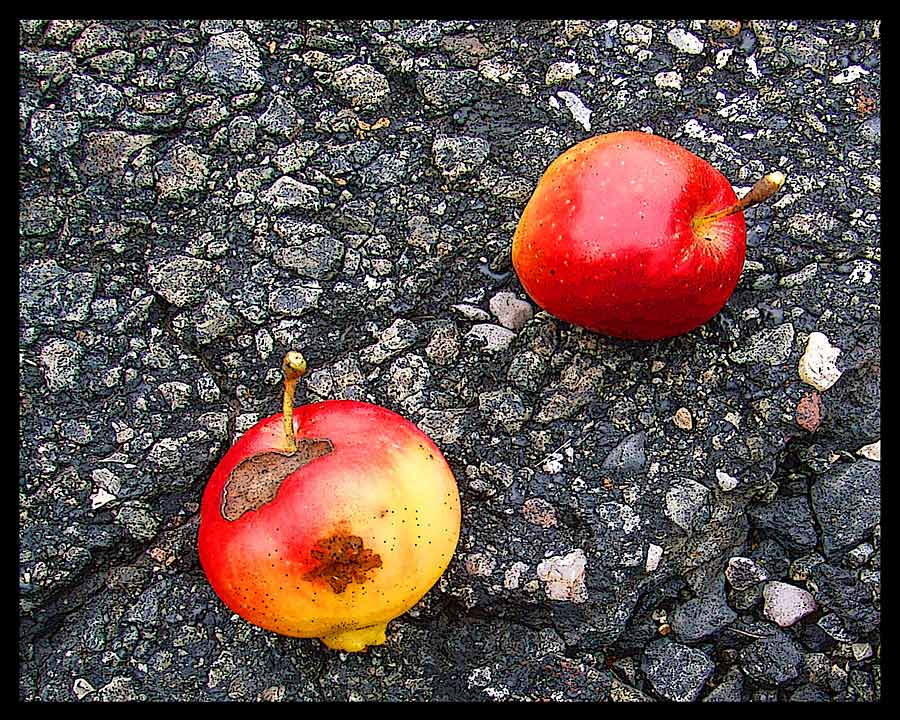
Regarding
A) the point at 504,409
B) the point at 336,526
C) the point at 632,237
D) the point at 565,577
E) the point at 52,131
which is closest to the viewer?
the point at 336,526

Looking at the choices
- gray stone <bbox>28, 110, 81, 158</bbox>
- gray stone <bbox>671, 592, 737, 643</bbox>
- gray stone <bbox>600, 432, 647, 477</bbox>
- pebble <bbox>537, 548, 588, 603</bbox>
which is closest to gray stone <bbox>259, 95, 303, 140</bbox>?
gray stone <bbox>28, 110, 81, 158</bbox>

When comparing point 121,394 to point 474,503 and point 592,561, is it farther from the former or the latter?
point 592,561

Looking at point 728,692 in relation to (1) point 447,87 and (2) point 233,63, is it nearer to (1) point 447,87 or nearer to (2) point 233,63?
(1) point 447,87

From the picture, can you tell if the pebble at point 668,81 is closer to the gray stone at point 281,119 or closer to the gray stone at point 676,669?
the gray stone at point 281,119

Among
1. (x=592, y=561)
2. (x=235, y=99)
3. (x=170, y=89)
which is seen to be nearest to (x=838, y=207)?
(x=592, y=561)

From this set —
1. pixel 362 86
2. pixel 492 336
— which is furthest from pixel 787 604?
pixel 362 86

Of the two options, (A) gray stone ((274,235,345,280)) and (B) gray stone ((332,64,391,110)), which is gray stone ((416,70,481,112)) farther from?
(A) gray stone ((274,235,345,280))
